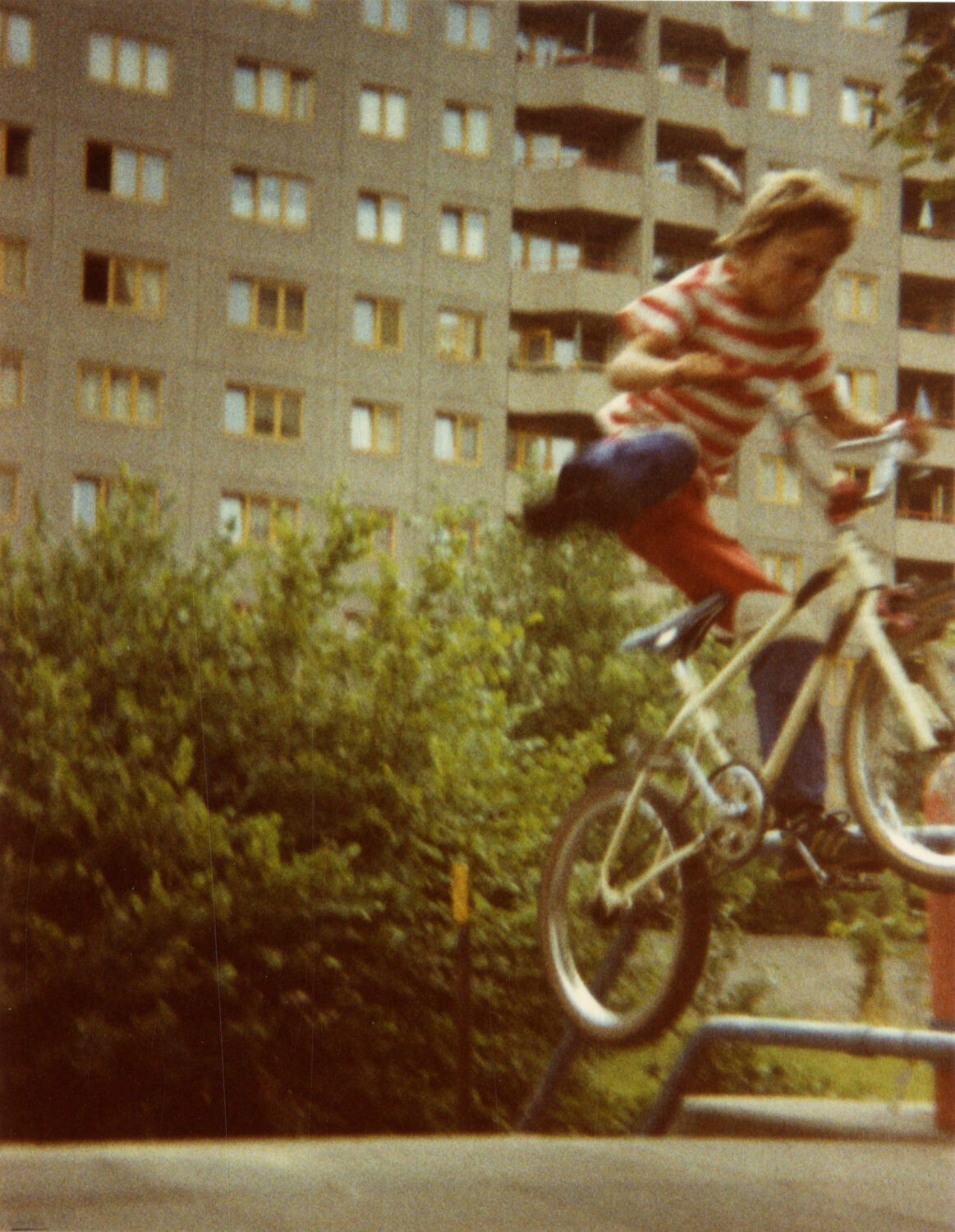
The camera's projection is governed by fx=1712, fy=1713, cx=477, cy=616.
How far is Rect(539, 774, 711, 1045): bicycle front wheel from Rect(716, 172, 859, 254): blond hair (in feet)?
3.48

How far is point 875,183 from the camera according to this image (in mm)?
3949

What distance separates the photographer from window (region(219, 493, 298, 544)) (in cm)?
591

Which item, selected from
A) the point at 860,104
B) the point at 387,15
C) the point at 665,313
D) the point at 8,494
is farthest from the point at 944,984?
the point at 387,15

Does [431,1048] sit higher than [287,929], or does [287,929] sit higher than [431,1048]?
[287,929]

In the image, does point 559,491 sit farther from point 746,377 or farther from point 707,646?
point 707,646

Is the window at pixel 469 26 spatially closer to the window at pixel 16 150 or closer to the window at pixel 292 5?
the window at pixel 292 5

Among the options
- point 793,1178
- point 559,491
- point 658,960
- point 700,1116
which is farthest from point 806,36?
point 700,1116

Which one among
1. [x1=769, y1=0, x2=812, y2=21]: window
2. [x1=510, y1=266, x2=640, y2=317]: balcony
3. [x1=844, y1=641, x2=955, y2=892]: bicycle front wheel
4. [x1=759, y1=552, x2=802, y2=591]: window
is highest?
[x1=769, y1=0, x2=812, y2=21]: window

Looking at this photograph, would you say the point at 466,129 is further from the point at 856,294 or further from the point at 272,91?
the point at 856,294

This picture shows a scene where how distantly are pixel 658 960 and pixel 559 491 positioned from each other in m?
1.00

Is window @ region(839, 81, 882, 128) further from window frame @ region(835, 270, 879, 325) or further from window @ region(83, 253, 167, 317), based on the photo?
window @ region(83, 253, 167, 317)

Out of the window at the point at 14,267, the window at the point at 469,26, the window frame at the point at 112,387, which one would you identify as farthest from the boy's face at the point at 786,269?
the window at the point at 14,267

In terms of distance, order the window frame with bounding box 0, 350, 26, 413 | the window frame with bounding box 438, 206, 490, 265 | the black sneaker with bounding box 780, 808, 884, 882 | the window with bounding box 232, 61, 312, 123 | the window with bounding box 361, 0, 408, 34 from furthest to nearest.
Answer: the window frame with bounding box 0, 350, 26, 413 → the window frame with bounding box 438, 206, 490, 265 → the window with bounding box 232, 61, 312, 123 → the window with bounding box 361, 0, 408, 34 → the black sneaker with bounding box 780, 808, 884, 882

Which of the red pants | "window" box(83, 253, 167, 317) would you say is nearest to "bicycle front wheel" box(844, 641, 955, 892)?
the red pants
